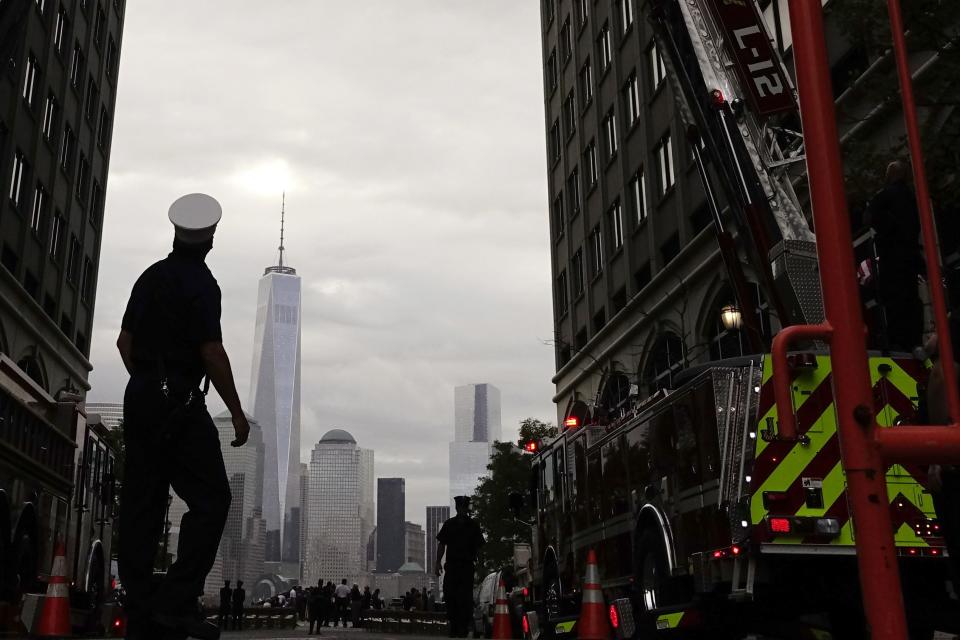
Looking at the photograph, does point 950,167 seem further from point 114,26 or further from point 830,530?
point 114,26

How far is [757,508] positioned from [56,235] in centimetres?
3451

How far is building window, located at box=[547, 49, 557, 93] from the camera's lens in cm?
4300

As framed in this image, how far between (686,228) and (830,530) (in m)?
20.2

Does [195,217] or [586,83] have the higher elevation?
[586,83]

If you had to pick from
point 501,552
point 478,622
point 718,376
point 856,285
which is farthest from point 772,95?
point 501,552

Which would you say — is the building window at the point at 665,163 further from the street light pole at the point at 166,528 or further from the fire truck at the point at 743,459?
the fire truck at the point at 743,459

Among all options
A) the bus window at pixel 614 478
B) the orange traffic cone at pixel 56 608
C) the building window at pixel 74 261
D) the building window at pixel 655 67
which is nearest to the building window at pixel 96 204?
the building window at pixel 74 261

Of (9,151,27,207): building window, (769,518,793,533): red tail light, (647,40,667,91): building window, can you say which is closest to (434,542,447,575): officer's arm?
(769,518,793,533): red tail light

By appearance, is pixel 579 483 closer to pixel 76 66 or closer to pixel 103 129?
pixel 76 66

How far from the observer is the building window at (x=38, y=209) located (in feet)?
111

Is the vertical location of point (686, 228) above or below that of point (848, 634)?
above

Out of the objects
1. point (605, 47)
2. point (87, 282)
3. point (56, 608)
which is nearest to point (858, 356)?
point (56, 608)

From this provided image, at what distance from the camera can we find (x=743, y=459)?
7668mm

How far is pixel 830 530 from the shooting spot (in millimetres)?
7207
